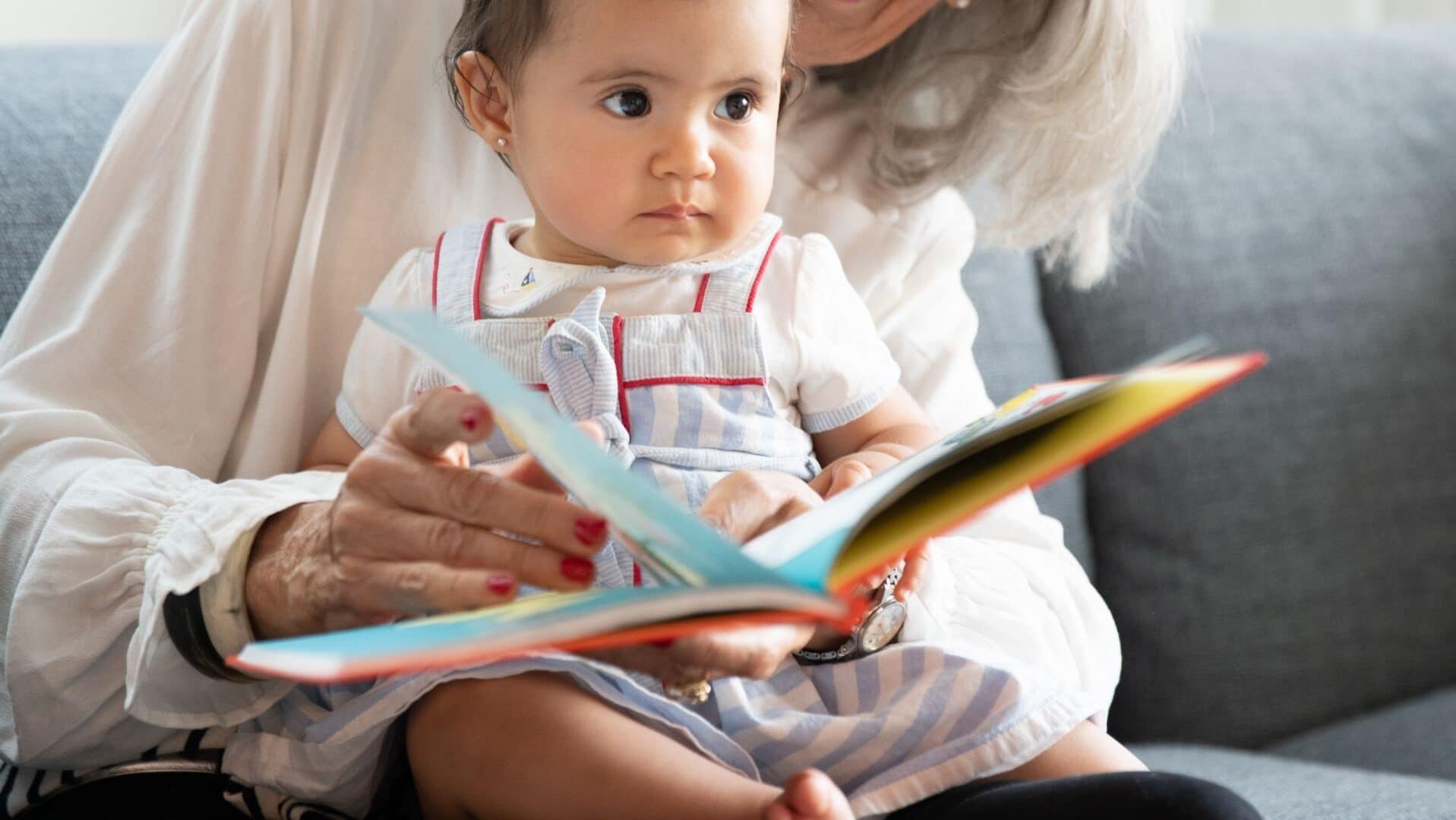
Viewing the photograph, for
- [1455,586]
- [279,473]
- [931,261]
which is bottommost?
[1455,586]

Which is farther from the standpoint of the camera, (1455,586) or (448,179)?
(1455,586)

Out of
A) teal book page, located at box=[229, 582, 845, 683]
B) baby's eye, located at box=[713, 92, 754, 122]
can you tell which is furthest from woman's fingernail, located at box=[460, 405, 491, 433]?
baby's eye, located at box=[713, 92, 754, 122]

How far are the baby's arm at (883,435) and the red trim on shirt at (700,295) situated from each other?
5.3 inches

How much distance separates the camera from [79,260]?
1.09m

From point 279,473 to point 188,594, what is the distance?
0.24 metres

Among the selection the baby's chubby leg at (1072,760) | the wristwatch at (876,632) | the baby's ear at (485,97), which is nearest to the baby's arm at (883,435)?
the wristwatch at (876,632)

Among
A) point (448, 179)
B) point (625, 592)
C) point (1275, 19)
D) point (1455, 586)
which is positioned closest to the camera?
point (625, 592)

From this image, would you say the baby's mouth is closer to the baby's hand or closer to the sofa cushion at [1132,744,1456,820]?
the baby's hand

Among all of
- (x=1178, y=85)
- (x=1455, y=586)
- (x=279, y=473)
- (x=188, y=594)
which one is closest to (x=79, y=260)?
(x=279, y=473)

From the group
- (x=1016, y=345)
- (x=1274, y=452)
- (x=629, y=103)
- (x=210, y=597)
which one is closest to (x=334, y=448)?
(x=210, y=597)

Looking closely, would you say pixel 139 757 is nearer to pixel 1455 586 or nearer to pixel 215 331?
pixel 215 331

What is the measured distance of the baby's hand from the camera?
92 cm

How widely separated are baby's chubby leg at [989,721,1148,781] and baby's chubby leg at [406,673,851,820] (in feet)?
0.55

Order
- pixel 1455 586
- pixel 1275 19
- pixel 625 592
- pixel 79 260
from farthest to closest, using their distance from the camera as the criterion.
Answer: pixel 1275 19 → pixel 1455 586 → pixel 79 260 → pixel 625 592
